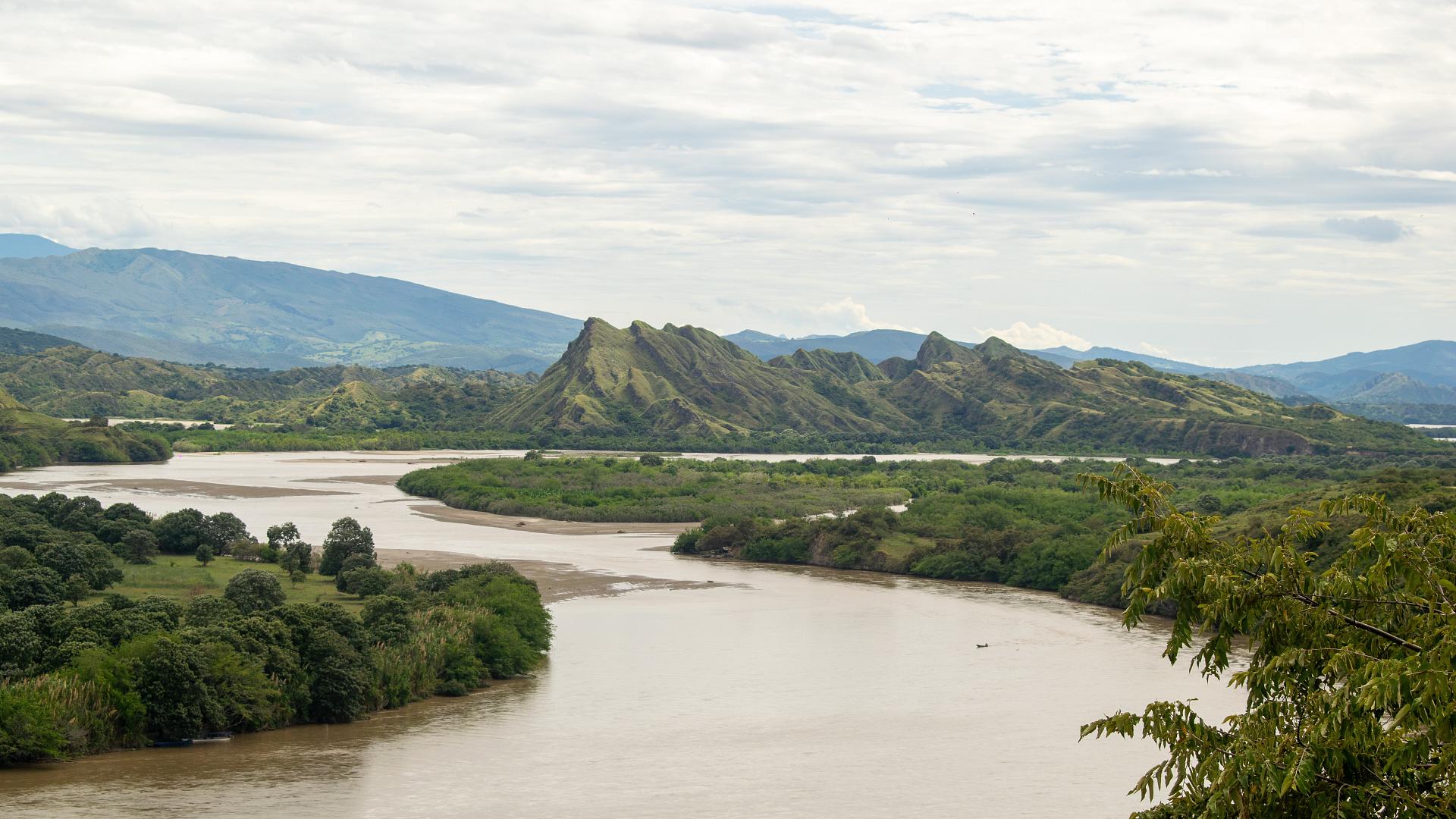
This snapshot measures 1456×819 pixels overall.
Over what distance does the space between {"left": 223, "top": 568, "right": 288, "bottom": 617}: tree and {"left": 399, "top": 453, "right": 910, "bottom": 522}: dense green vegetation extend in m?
51.7

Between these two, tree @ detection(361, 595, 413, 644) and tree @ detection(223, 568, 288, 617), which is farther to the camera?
tree @ detection(223, 568, 288, 617)

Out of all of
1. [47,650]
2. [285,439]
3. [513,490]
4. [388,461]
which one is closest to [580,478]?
[513,490]

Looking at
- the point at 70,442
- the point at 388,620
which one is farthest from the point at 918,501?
the point at 70,442

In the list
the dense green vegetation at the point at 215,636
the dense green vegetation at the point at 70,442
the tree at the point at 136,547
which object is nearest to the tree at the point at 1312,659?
the dense green vegetation at the point at 215,636

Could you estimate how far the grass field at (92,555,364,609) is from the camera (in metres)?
54.6

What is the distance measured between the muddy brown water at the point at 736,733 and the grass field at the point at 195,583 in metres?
9.69

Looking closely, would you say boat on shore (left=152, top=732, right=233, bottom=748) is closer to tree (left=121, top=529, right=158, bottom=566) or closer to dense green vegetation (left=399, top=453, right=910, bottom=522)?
tree (left=121, top=529, right=158, bottom=566)

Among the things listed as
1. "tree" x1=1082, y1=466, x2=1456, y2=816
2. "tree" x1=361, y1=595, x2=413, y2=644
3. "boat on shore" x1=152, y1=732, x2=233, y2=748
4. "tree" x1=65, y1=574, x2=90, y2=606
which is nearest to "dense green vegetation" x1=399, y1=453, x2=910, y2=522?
"tree" x1=361, y1=595, x2=413, y2=644

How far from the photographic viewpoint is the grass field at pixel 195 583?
54.6 metres

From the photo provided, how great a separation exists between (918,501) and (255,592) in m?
65.9

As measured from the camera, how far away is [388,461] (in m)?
168

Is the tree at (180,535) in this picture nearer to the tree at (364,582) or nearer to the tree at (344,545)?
the tree at (344,545)

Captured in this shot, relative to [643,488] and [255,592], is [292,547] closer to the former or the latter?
[255,592]

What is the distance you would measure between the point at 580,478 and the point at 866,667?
76.9 m
